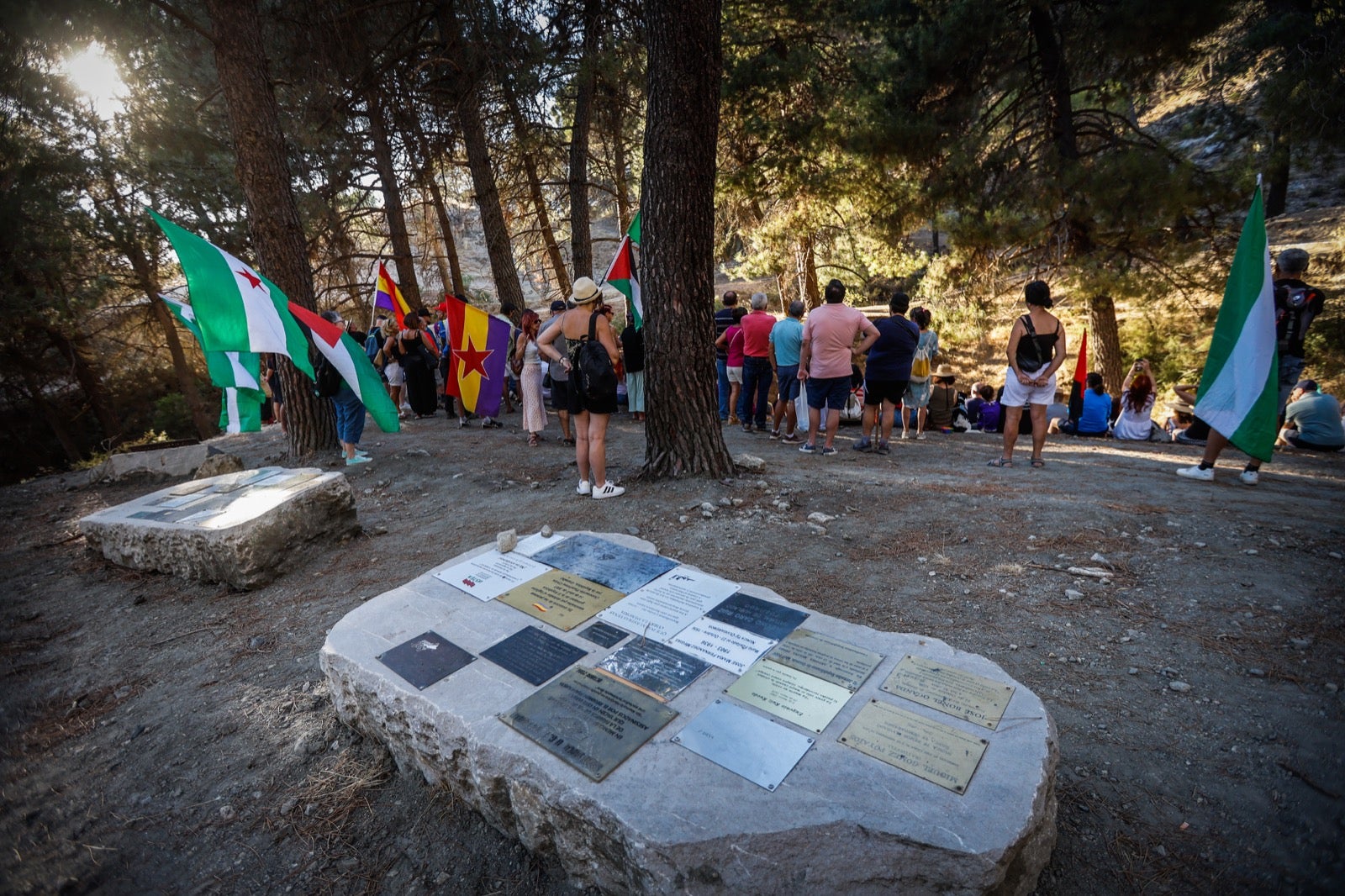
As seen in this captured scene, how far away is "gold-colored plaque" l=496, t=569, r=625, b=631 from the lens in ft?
8.87

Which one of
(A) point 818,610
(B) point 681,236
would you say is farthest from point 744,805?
(B) point 681,236

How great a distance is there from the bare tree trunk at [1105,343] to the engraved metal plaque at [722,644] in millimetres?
9583

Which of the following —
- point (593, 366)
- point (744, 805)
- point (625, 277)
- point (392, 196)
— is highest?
point (392, 196)

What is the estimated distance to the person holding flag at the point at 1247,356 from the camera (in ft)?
13.8

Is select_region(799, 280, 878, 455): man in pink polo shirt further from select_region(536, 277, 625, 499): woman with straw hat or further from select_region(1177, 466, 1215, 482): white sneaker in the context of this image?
select_region(1177, 466, 1215, 482): white sneaker

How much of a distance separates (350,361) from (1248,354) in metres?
7.06

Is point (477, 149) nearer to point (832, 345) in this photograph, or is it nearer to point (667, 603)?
point (832, 345)

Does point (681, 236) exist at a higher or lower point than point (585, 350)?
higher

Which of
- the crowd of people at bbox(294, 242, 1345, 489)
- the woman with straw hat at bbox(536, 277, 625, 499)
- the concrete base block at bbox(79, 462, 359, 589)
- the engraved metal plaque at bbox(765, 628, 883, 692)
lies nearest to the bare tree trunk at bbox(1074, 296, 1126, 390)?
the crowd of people at bbox(294, 242, 1345, 489)

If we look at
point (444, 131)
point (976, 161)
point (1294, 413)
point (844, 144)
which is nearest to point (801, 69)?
point (844, 144)

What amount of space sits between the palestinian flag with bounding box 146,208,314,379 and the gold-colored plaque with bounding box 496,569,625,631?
366 cm

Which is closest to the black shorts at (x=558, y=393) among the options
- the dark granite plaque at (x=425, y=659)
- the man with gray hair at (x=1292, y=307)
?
the dark granite plaque at (x=425, y=659)

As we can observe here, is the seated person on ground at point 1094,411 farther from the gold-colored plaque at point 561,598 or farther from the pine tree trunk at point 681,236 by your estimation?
the gold-colored plaque at point 561,598

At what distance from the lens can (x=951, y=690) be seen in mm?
2078
